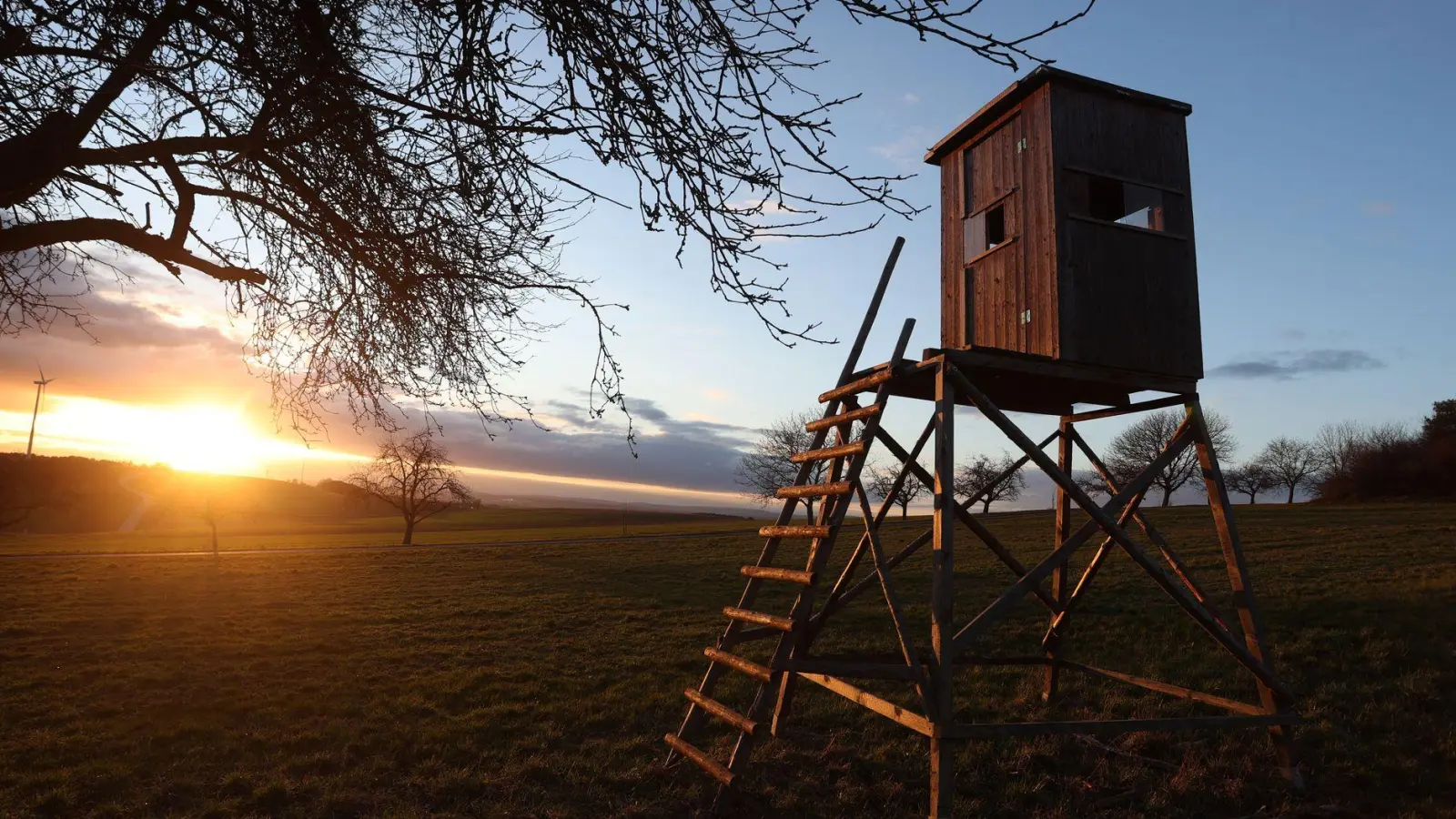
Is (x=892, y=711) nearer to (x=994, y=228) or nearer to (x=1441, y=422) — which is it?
(x=994, y=228)

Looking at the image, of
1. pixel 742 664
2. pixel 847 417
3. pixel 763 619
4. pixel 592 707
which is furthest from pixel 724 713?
pixel 592 707

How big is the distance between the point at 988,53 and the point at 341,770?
8824 millimetres

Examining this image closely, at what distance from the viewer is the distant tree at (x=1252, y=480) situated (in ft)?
242

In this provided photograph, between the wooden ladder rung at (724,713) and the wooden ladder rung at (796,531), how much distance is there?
164cm

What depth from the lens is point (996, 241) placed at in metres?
10.4

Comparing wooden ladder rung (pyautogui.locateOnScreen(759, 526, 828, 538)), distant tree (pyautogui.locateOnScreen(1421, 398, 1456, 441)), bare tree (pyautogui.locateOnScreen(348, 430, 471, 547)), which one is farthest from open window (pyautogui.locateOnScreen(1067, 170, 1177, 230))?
distant tree (pyautogui.locateOnScreen(1421, 398, 1456, 441))

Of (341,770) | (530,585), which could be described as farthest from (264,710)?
(530,585)

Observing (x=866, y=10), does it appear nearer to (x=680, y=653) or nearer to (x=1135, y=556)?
(x=1135, y=556)

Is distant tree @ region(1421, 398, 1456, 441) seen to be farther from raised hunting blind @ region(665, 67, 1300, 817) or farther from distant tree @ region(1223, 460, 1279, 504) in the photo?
raised hunting blind @ region(665, 67, 1300, 817)

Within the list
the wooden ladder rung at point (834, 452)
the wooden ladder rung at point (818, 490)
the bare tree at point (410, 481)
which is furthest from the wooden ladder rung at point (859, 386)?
the bare tree at point (410, 481)

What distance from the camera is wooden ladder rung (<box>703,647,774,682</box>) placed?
283 inches

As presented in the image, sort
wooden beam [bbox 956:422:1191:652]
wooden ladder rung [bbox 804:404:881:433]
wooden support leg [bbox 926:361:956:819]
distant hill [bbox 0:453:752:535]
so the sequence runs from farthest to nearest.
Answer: distant hill [bbox 0:453:752:535] → wooden ladder rung [bbox 804:404:881:433] → wooden beam [bbox 956:422:1191:652] → wooden support leg [bbox 926:361:956:819]

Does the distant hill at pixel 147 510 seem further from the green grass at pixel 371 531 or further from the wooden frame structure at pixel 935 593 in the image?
the wooden frame structure at pixel 935 593

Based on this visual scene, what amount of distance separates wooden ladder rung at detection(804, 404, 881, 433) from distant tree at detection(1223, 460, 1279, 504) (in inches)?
3103
